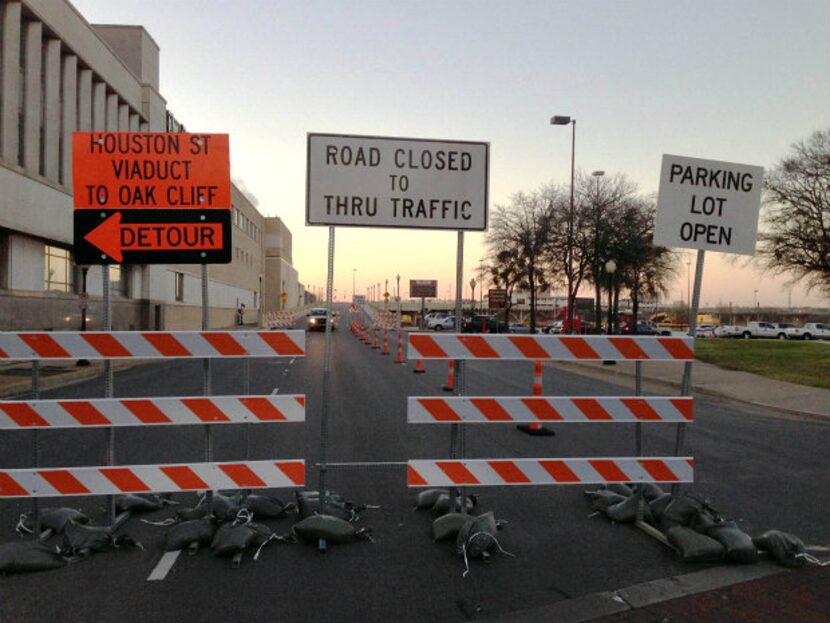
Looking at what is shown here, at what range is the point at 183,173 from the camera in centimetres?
517

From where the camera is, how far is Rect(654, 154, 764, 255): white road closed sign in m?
5.36

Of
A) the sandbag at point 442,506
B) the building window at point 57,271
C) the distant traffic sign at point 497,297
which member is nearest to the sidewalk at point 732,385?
the sandbag at point 442,506

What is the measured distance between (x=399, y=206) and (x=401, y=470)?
3447mm

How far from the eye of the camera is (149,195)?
203 inches

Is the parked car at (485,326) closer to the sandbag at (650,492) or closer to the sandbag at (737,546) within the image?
the sandbag at (650,492)

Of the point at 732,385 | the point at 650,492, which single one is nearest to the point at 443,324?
the point at 732,385

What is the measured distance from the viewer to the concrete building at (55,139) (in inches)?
916

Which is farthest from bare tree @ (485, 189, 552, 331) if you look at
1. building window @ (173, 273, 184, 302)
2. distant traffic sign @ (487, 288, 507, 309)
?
building window @ (173, 273, 184, 302)

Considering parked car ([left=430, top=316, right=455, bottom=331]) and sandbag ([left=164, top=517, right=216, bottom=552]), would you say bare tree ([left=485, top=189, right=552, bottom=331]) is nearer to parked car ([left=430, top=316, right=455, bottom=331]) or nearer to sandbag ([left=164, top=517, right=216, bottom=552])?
parked car ([left=430, top=316, right=455, bottom=331])

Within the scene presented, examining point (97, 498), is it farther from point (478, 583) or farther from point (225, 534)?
point (478, 583)

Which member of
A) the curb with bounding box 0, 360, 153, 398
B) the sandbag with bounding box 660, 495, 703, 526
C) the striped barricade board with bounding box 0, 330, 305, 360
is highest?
the striped barricade board with bounding box 0, 330, 305, 360

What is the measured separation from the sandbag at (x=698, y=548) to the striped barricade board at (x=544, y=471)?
52 cm

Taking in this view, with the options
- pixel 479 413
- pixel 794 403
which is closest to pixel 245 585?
pixel 479 413

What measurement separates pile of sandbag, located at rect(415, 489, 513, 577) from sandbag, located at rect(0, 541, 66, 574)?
2.79m
